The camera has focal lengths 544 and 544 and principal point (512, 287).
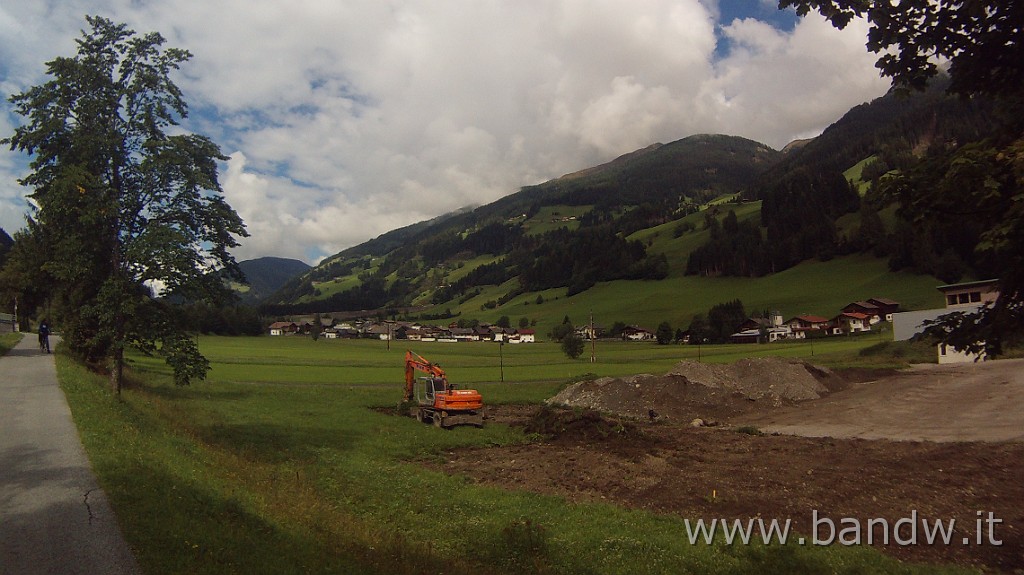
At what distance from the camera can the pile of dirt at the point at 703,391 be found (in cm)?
3809

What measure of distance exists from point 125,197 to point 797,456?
2667 centimetres

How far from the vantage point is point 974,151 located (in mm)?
5164

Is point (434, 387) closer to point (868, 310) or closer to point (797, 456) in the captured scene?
point (797, 456)

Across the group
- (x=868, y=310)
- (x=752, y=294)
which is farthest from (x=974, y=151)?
(x=752, y=294)

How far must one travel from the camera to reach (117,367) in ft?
70.9

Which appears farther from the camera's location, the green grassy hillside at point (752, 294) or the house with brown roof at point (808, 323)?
the green grassy hillside at point (752, 294)

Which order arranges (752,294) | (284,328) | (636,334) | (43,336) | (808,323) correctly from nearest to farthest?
(43,336)
(808,323)
(636,334)
(752,294)
(284,328)

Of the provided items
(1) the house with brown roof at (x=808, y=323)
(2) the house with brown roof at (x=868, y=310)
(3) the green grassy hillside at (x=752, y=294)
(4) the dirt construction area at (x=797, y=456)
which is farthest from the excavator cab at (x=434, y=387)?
(2) the house with brown roof at (x=868, y=310)

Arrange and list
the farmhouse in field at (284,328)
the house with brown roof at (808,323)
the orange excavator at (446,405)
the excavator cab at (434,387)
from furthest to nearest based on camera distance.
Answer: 1. the farmhouse in field at (284,328)
2. the house with brown roof at (808,323)
3. the excavator cab at (434,387)
4. the orange excavator at (446,405)

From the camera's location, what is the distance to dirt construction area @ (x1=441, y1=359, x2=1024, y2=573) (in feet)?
43.5

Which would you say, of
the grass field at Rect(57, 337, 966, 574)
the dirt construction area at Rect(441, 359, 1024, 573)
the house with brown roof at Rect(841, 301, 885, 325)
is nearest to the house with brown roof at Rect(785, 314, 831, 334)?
the house with brown roof at Rect(841, 301, 885, 325)

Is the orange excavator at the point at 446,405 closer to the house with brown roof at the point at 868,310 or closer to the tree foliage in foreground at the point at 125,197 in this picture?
the tree foliage in foreground at the point at 125,197

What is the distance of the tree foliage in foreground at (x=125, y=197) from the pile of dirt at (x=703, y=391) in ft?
90.9

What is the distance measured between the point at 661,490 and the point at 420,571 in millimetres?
9572
